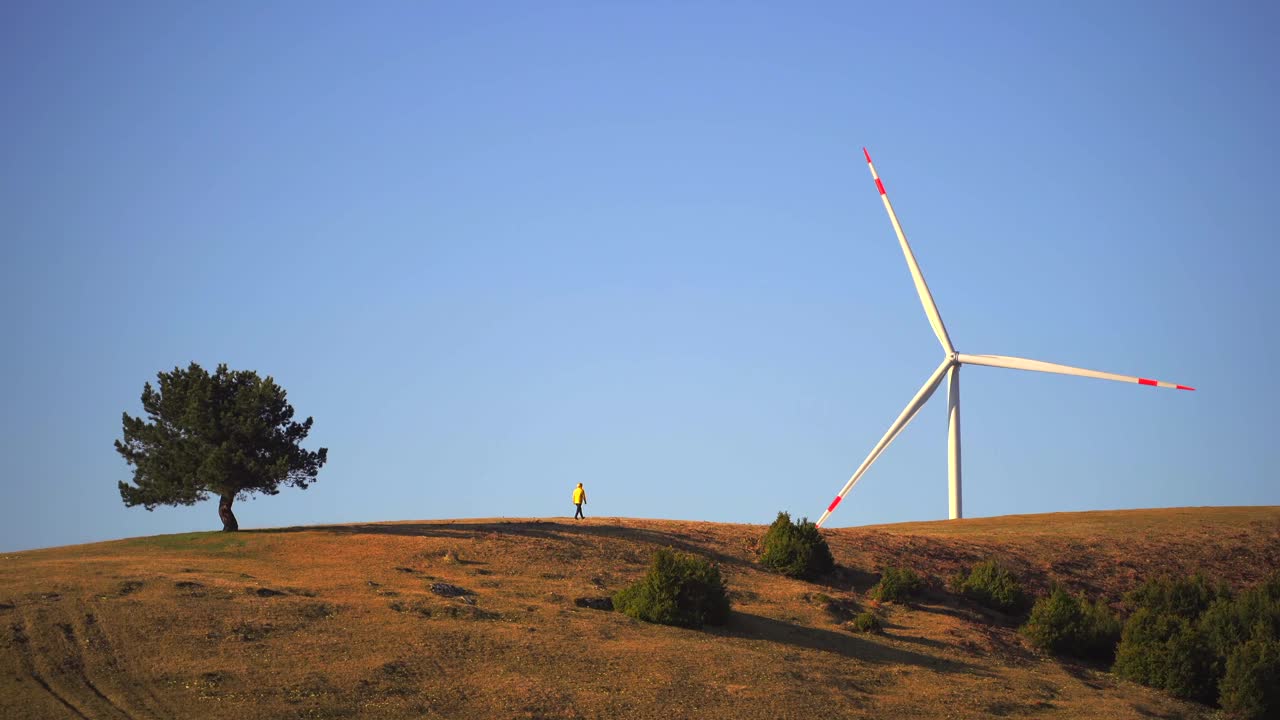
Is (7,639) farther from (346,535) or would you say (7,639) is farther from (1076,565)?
(1076,565)

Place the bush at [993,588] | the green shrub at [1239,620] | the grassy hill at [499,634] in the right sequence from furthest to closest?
the bush at [993,588]
the green shrub at [1239,620]
the grassy hill at [499,634]

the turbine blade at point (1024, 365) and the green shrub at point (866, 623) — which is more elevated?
the turbine blade at point (1024, 365)

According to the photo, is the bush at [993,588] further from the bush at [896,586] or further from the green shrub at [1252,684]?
the green shrub at [1252,684]

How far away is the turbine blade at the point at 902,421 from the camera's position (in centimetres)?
7625

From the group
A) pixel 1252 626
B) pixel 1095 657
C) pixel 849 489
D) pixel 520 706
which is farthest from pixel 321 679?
pixel 849 489

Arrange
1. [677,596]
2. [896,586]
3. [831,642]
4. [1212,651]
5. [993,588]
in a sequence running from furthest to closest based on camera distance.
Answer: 1. [993,588]
2. [896,586]
3. [1212,651]
4. [831,642]
5. [677,596]

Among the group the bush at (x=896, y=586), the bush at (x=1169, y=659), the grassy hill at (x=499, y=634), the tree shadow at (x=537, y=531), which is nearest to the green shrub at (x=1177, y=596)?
the grassy hill at (x=499, y=634)

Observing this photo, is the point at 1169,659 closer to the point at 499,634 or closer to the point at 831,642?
the point at 831,642

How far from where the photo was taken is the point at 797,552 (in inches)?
2221

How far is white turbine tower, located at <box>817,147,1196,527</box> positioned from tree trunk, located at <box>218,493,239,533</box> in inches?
1380

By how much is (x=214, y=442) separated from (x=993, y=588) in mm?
36952

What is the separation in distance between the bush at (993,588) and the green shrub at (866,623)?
26.8 ft

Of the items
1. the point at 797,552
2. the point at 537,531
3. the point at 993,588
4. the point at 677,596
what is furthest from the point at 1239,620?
the point at 537,531

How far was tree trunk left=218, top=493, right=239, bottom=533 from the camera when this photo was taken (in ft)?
186
